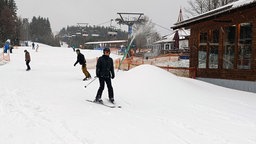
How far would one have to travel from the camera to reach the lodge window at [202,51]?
18500 mm

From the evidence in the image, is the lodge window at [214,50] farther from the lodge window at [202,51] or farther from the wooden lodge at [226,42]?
the lodge window at [202,51]

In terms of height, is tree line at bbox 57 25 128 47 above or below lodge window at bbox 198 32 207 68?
above

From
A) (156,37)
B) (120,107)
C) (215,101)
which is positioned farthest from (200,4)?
(156,37)

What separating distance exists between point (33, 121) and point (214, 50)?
41.4ft

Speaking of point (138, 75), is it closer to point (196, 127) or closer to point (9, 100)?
point (9, 100)

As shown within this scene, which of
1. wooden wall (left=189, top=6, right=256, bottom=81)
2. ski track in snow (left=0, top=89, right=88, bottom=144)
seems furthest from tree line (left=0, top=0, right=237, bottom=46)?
ski track in snow (left=0, top=89, right=88, bottom=144)

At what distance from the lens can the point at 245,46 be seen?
14953mm

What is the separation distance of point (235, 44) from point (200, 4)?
93.3 ft

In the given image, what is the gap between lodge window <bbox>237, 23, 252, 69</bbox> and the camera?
48.2 feet

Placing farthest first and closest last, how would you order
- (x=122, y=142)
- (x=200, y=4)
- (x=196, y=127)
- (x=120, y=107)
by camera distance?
(x=200, y=4)
(x=120, y=107)
(x=196, y=127)
(x=122, y=142)

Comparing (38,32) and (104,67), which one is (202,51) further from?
(38,32)

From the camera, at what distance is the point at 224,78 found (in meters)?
16.4

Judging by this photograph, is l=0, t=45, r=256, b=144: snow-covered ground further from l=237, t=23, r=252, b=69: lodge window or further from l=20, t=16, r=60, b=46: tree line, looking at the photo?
l=20, t=16, r=60, b=46: tree line

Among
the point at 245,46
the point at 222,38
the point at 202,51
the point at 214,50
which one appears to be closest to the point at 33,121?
the point at 245,46
